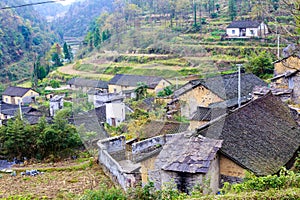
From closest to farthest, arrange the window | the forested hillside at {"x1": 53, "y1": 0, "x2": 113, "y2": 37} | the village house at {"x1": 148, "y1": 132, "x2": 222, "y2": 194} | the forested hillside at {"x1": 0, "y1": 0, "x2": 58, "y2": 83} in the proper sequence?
the village house at {"x1": 148, "y1": 132, "x2": 222, "y2": 194}
the window
the forested hillside at {"x1": 0, "y1": 0, "x2": 58, "y2": 83}
the forested hillside at {"x1": 53, "y1": 0, "x2": 113, "y2": 37}

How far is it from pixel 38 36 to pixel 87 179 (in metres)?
51.6

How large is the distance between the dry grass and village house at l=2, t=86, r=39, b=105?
2457 cm

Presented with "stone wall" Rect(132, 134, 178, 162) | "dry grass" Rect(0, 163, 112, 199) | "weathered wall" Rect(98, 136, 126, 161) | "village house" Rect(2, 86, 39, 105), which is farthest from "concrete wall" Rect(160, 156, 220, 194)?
"village house" Rect(2, 86, 39, 105)

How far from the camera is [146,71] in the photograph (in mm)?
Answer: 7910

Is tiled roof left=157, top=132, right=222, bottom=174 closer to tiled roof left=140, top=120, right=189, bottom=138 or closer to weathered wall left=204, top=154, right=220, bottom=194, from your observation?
weathered wall left=204, top=154, right=220, bottom=194

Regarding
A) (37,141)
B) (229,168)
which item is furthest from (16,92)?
(229,168)

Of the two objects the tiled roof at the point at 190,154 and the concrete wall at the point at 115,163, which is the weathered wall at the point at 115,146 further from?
the tiled roof at the point at 190,154

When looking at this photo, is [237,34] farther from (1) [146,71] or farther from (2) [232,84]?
(1) [146,71]

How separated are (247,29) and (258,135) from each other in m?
24.6

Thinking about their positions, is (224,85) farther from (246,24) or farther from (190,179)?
(246,24)

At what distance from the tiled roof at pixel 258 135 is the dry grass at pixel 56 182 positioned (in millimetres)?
2202

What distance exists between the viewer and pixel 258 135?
7.51 meters

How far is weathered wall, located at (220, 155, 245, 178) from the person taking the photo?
6410 mm

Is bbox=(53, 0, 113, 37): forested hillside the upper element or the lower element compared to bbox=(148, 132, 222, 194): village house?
upper
